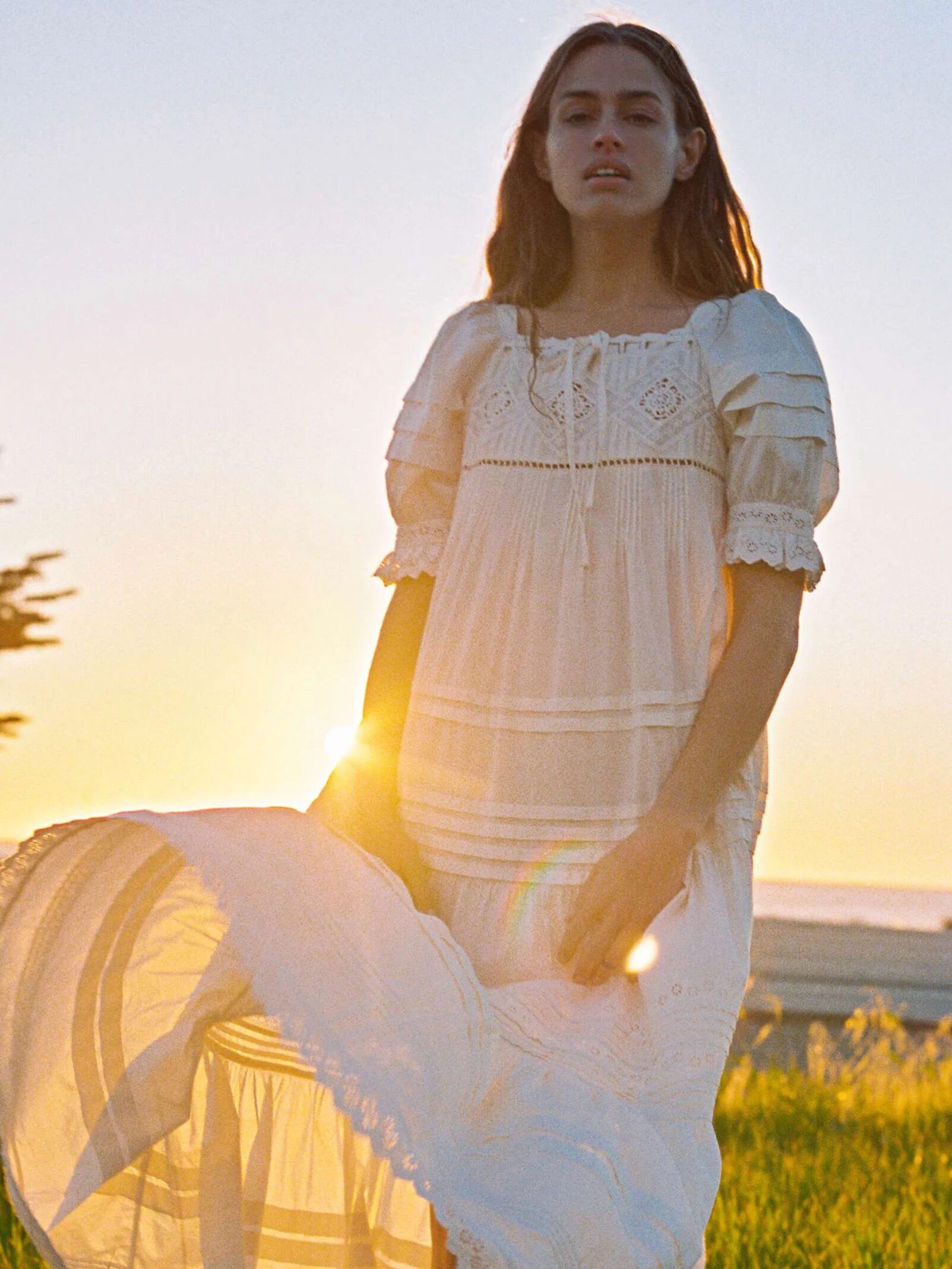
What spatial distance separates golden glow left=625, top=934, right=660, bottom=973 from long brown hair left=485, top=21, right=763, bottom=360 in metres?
1.03

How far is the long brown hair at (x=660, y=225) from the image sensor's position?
277 cm

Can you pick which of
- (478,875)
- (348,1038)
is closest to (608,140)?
(478,875)

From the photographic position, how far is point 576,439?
2.59m


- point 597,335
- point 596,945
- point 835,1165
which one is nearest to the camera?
point 596,945

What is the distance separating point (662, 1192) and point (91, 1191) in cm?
99

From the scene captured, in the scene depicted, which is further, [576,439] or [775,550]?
[576,439]

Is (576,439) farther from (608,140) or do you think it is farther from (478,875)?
(478,875)

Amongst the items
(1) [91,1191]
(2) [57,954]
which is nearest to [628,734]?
(2) [57,954]

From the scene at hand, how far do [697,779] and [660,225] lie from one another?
1.04 meters

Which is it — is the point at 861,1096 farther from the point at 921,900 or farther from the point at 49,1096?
the point at 921,900

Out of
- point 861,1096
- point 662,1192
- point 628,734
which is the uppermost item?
point 628,734

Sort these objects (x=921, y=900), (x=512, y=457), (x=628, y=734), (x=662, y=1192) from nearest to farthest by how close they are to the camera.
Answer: (x=662, y=1192) < (x=628, y=734) < (x=512, y=457) < (x=921, y=900)

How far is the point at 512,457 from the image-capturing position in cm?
264

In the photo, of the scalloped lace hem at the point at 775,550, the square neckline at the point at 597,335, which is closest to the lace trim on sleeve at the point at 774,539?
the scalloped lace hem at the point at 775,550
